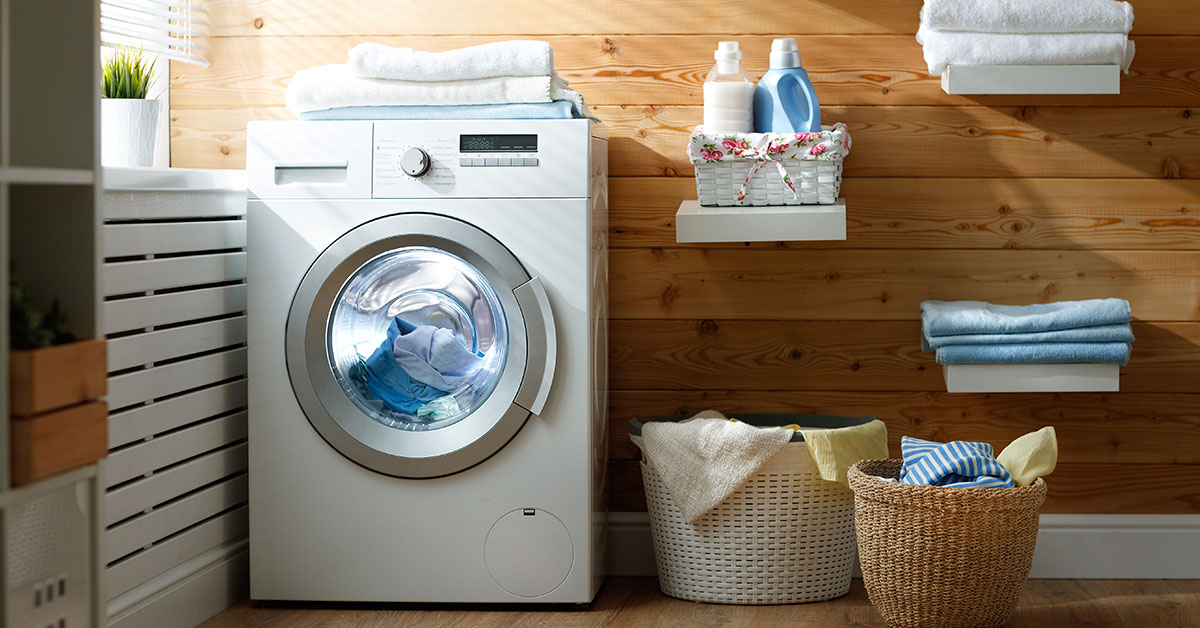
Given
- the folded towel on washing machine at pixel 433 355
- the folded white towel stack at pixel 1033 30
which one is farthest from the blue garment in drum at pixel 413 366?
the folded white towel stack at pixel 1033 30

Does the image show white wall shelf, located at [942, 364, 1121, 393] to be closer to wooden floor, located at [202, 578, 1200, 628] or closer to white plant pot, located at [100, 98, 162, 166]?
wooden floor, located at [202, 578, 1200, 628]

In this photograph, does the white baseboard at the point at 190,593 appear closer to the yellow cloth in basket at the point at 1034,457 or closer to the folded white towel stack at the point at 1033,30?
the yellow cloth in basket at the point at 1034,457

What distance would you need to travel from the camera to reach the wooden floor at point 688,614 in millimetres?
2012

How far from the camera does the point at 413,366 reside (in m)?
2.05

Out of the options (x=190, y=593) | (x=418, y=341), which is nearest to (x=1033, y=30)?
(x=418, y=341)

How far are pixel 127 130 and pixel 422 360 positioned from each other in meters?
0.71

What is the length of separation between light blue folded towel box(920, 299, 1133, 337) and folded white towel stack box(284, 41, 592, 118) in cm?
83

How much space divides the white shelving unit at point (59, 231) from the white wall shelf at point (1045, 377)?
1559 millimetres

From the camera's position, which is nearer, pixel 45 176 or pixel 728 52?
pixel 45 176

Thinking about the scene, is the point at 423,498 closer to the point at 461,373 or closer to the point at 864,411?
the point at 461,373

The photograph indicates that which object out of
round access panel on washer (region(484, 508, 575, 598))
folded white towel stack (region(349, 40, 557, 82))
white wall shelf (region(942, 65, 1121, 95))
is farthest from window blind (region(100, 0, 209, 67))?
white wall shelf (region(942, 65, 1121, 95))

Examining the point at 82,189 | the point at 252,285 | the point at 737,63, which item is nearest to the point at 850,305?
the point at 737,63

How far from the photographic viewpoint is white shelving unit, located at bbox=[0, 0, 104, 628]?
1228 mm

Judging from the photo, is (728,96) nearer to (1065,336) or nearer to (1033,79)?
(1033,79)
